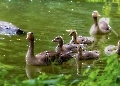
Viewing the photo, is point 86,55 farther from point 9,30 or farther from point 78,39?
point 9,30

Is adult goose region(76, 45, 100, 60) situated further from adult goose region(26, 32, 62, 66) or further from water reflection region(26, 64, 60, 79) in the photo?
water reflection region(26, 64, 60, 79)

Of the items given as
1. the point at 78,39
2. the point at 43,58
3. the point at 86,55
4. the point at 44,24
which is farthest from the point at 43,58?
the point at 44,24

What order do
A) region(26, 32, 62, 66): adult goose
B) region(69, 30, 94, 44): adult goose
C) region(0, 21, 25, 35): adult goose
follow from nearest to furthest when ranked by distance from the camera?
1. region(26, 32, 62, 66): adult goose
2. region(69, 30, 94, 44): adult goose
3. region(0, 21, 25, 35): adult goose

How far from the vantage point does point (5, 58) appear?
33.8 ft

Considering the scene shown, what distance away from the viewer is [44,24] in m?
15.4

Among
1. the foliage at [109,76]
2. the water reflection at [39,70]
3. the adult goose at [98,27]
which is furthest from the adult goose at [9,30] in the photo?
the foliage at [109,76]

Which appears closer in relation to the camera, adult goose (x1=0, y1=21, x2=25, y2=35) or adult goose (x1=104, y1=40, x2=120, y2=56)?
adult goose (x1=104, y1=40, x2=120, y2=56)

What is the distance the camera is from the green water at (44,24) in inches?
388

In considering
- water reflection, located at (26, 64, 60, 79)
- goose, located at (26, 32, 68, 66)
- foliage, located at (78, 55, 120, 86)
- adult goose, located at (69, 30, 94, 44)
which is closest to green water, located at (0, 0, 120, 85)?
water reflection, located at (26, 64, 60, 79)

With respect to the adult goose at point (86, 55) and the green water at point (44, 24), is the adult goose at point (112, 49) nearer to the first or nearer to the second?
the adult goose at point (86, 55)

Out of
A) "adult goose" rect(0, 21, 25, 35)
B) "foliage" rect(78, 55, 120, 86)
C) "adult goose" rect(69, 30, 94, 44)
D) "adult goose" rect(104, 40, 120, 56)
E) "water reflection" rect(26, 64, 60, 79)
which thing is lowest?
A: "water reflection" rect(26, 64, 60, 79)

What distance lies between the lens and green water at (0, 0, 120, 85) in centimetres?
984

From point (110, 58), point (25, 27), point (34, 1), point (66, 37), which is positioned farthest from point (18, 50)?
point (34, 1)

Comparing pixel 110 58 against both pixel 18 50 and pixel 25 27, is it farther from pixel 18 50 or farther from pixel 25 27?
pixel 25 27
